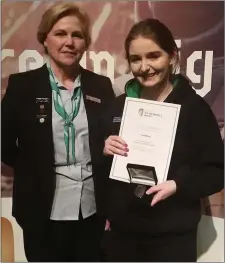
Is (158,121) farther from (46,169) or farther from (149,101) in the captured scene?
(46,169)

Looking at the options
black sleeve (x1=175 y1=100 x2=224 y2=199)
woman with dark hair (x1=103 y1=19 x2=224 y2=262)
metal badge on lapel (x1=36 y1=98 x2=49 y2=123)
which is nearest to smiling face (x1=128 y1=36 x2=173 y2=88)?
woman with dark hair (x1=103 y1=19 x2=224 y2=262)

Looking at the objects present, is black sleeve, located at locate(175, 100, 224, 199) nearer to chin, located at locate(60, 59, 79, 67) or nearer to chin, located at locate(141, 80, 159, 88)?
chin, located at locate(141, 80, 159, 88)

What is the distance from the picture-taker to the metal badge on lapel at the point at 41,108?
1007mm

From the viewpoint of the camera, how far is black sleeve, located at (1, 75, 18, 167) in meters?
1.02

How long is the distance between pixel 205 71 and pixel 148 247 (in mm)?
465

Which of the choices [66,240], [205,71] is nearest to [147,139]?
[205,71]

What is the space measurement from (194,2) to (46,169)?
55 cm

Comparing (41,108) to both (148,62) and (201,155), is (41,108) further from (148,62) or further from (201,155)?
(201,155)

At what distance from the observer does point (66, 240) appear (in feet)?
3.42

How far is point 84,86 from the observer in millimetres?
1023

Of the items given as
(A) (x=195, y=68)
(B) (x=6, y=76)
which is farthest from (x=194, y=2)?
(B) (x=6, y=76)

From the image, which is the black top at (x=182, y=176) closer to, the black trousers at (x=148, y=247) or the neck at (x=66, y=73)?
the black trousers at (x=148, y=247)

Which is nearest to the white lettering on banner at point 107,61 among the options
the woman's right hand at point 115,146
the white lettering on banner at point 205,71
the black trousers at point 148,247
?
the white lettering on banner at point 205,71

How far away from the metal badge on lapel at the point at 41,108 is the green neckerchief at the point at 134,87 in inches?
8.0
